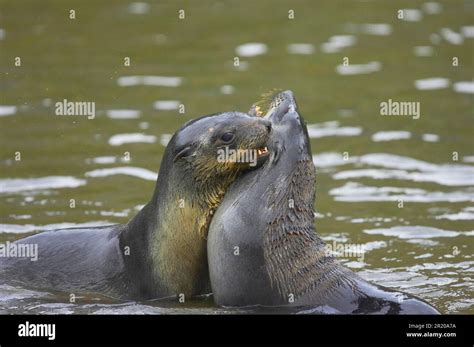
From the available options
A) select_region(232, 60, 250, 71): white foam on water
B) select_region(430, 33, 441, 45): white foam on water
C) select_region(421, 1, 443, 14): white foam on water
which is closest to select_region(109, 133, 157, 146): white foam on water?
select_region(232, 60, 250, 71): white foam on water

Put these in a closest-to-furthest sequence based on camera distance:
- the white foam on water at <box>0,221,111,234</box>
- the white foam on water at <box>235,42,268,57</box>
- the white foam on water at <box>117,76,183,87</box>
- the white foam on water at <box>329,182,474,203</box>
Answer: the white foam on water at <box>0,221,111,234</box>
the white foam on water at <box>329,182,474,203</box>
the white foam on water at <box>117,76,183,87</box>
the white foam on water at <box>235,42,268,57</box>

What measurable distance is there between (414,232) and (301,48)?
7.33 metres

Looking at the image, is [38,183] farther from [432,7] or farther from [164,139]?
[432,7]

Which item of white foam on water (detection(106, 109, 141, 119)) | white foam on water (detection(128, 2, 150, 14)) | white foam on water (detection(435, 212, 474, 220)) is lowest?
white foam on water (detection(435, 212, 474, 220))

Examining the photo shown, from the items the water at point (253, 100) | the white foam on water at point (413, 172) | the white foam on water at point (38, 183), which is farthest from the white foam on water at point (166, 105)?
the white foam on water at point (413, 172)

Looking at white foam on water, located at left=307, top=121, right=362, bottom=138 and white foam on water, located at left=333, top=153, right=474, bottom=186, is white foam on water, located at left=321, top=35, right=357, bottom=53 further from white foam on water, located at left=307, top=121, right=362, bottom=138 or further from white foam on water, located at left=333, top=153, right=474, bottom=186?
white foam on water, located at left=333, top=153, right=474, bottom=186

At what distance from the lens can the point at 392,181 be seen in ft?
51.3

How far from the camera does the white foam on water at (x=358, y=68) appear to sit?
19672 mm

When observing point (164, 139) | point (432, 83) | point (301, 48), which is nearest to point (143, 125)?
point (164, 139)

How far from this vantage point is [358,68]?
19844mm

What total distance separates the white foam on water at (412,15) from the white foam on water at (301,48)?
2277mm

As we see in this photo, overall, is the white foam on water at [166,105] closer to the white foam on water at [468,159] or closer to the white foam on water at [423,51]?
the white foam on water at [468,159]

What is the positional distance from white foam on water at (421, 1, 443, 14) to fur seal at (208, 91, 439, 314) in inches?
489

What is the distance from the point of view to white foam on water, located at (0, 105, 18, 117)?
18.0 metres
